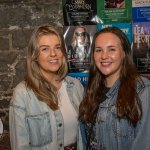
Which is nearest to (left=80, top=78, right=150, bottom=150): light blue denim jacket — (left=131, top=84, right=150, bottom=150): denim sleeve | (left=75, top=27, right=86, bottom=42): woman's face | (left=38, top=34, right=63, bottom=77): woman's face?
(left=131, top=84, right=150, bottom=150): denim sleeve

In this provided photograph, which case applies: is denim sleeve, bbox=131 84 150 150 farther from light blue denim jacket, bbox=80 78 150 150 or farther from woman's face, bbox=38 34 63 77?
woman's face, bbox=38 34 63 77

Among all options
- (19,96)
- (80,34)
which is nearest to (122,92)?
(19,96)

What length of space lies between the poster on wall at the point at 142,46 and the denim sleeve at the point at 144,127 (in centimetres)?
99

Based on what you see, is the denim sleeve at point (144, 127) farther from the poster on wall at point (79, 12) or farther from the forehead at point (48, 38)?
the poster on wall at point (79, 12)

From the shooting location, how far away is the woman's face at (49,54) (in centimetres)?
203

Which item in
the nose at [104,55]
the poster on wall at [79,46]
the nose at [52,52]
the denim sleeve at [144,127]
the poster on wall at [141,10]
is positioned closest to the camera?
the denim sleeve at [144,127]

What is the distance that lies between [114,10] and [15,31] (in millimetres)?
1030

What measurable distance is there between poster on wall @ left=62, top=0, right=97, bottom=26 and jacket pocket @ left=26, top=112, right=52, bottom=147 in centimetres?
113

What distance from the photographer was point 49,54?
2.03 m

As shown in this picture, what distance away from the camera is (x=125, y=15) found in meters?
2.69

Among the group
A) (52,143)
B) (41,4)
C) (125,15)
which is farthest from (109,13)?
(52,143)

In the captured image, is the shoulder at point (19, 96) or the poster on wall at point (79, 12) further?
the poster on wall at point (79, 12)

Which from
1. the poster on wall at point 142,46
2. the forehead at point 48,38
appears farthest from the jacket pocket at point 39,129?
the poster on wall at point 142,46

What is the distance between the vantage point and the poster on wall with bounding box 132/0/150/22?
263cm
